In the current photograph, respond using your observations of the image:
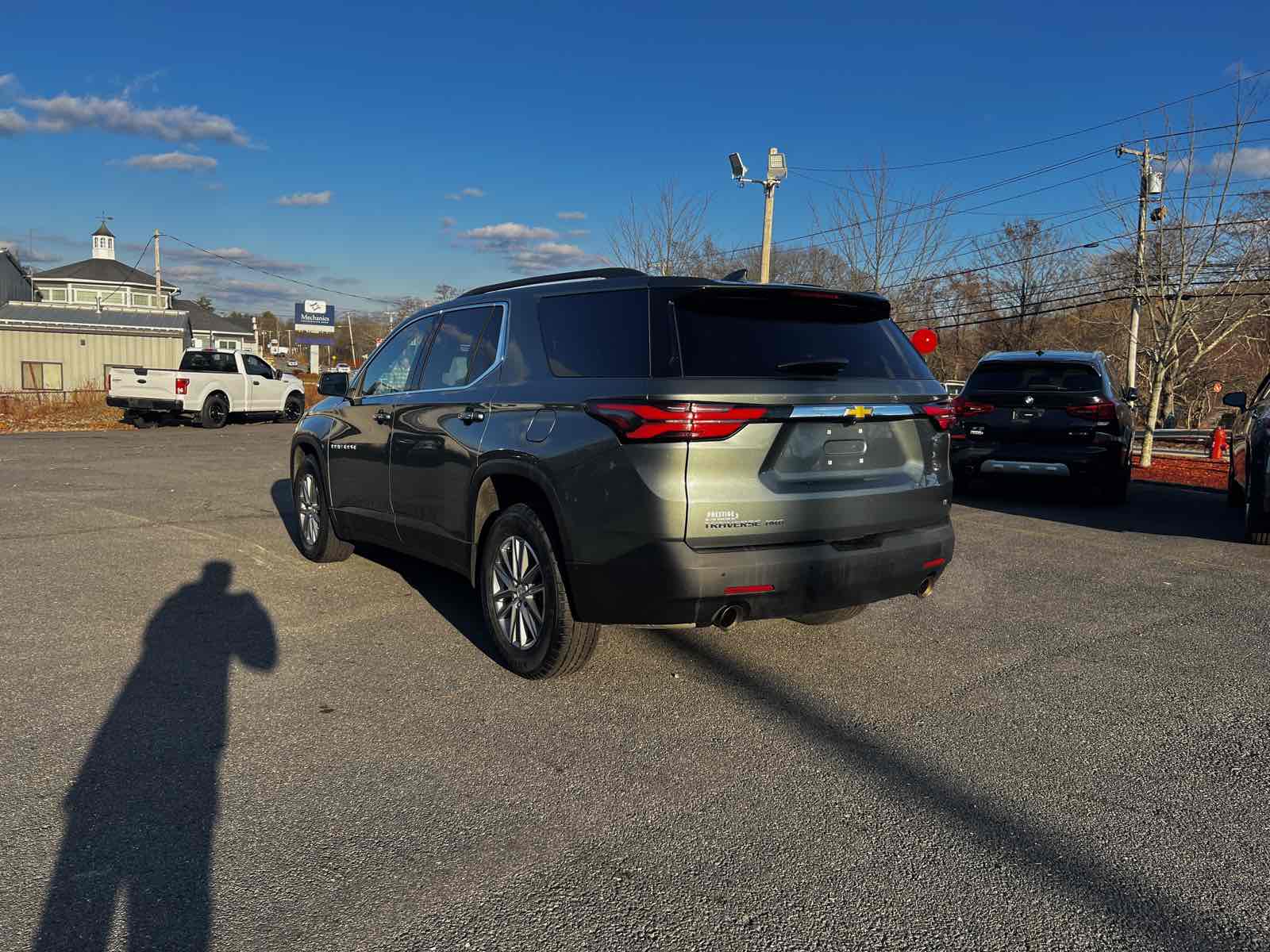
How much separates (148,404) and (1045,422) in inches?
786

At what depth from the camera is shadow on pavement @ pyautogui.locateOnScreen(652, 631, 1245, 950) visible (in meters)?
2.50

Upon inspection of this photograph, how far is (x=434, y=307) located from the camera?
18.9 ft

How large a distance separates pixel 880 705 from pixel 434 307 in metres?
3.52

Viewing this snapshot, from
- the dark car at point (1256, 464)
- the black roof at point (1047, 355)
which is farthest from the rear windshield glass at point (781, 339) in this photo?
the black roof at point (1047, 355)

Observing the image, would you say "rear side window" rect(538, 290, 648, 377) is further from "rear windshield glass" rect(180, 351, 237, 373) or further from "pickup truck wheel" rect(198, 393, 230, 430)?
"rear windshield glass" rect(180, 351, 237, 373)

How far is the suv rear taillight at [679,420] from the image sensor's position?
3699 millimetres

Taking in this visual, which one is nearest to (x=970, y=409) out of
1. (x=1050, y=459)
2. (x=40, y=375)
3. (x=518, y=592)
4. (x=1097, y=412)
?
A: (x=1050, y=459)

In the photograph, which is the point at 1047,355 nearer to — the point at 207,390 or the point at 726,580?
the point at 726,580

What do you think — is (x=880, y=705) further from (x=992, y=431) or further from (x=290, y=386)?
(x=290, y=386)

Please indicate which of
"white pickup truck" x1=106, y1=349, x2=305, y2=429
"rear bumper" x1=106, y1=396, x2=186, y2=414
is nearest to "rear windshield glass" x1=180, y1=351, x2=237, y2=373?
"white pickup truck" x1=106, y1=349, x2=305, y2=429

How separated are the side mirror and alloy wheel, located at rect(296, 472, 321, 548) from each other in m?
0.69

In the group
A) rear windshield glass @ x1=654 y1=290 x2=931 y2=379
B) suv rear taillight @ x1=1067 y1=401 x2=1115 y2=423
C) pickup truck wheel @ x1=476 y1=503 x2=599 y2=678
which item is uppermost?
rear windshield glass @ x1=654 y1=290 x2=931 y2=379

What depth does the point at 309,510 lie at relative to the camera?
23.2ft

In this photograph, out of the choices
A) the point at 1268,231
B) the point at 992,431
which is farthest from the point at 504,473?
the point at 1268,231
